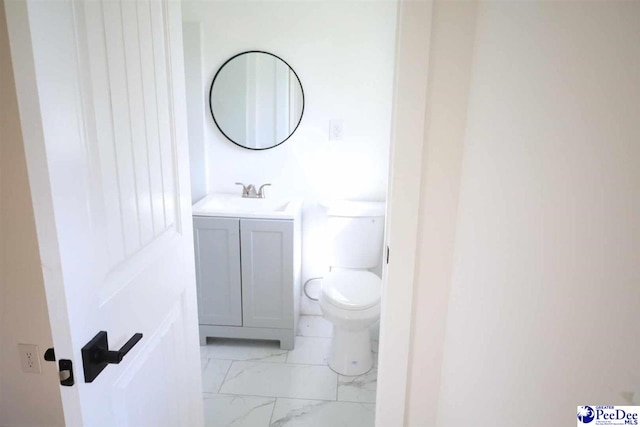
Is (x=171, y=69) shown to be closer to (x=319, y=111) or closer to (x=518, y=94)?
(x=518, y=94)

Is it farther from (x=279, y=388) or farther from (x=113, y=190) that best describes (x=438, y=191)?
(x=279, y=388)

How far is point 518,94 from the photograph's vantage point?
841 mm

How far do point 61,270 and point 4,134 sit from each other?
2.23 ft

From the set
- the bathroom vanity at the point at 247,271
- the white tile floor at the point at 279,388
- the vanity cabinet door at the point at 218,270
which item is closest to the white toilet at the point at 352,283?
the white tile floor at the point at 279,388

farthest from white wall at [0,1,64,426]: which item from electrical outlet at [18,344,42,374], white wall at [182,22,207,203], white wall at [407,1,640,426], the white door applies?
white wall at [182,22,207,203]

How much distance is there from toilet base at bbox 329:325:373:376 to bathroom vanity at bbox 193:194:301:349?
1.01ft

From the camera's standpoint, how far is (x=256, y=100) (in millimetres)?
2492

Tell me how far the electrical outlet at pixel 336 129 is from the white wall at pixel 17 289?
1.67 meters

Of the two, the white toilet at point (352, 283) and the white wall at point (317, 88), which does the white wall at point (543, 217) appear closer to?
the white toilet at point (352, 283)

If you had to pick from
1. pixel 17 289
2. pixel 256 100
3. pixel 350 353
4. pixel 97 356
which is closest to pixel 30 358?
pixel 17 289

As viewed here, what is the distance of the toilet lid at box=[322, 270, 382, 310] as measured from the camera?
2.05 meters

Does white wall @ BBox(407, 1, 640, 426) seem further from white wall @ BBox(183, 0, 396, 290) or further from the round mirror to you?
the round mirror

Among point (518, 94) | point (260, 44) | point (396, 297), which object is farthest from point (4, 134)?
point (260, 44)

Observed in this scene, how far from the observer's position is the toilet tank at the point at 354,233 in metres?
2.35
